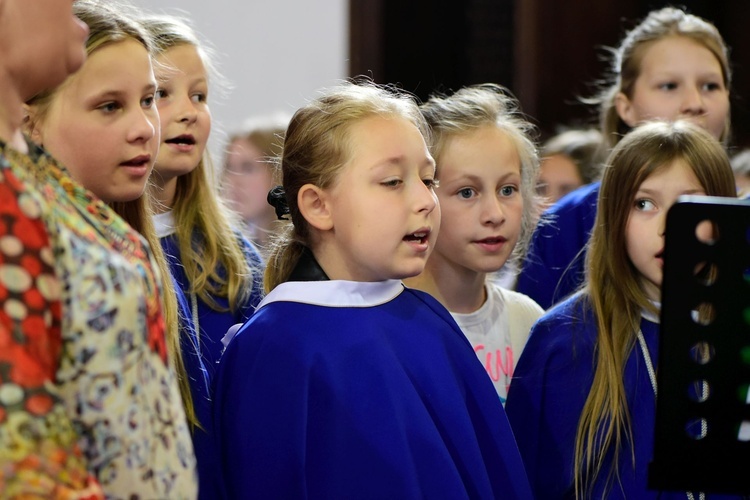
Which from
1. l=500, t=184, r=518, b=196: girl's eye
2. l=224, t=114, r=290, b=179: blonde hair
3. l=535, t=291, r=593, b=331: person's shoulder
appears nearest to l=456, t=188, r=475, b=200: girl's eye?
l=500, t=184, r=518, b=196: girl's eye

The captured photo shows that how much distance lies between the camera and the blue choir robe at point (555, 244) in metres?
2.75

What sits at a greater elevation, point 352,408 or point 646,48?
point 646,48

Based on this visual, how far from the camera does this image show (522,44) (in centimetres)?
498

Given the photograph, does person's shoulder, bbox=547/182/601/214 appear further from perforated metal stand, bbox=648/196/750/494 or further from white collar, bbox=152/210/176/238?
perforated metal stand, bbox=648/196/750/494

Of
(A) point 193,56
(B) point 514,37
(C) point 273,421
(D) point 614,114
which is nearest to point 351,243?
(C) point 273,421

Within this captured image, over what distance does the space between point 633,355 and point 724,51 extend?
1.36 m

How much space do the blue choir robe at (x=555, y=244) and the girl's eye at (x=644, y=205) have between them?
2.10 feet

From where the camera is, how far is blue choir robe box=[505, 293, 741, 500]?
1.96m

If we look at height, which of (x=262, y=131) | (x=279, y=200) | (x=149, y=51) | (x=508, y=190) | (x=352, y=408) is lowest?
(x=262, y=131)

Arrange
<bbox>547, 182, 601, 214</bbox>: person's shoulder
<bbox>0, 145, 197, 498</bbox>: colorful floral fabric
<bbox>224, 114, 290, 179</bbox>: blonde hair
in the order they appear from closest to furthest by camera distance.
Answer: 1. <bbox>0, 145, 197, 498</bbox>: colorful floral fabric
2. <bbox>547, 182, 601, 214</bbox>: person's shoulder
3. <bbox>224, 114, 290, 179</bbox>: blonde hair

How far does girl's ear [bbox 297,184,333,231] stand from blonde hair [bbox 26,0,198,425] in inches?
10.4

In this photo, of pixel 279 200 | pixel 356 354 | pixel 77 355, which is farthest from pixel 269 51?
pixel 77 355

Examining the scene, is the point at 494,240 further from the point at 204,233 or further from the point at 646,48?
the point at 646,48

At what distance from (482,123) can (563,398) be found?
2.24 ft
